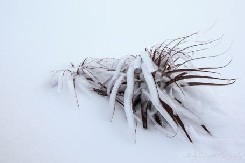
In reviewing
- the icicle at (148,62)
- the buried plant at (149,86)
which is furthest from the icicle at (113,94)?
the icicle at (148,62)

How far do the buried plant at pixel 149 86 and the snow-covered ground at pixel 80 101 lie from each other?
42 mm

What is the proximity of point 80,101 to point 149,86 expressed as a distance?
0.80ft

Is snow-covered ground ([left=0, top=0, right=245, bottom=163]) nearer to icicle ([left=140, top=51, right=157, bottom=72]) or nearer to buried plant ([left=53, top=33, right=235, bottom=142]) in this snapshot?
buried plant ([left=53, top=33, right=235, bottom=142])

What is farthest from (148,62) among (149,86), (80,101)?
(80,101)

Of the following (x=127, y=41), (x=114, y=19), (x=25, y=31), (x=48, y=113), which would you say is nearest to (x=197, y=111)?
(x=48, y=113)

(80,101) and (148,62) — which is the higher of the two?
(148,62)

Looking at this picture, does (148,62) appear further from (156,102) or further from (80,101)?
(80,101)

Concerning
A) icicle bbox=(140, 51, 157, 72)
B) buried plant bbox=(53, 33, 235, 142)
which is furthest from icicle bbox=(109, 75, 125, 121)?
icicle bbox=(140, 51, 157, 72)

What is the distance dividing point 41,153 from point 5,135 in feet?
0.40

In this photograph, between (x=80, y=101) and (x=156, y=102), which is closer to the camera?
(x=156, y=102)

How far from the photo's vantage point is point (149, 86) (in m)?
1.17

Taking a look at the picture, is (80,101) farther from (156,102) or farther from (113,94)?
(156,102)

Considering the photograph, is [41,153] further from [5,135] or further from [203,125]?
[203,125]

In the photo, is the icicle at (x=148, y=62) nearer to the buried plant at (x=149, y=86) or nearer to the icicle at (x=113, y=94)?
the buried plant at (x=149, y=86)
